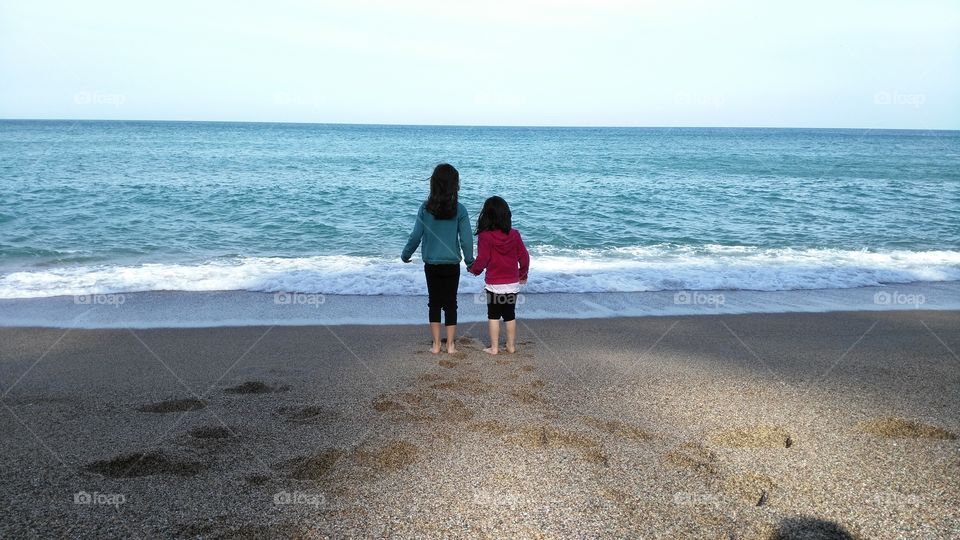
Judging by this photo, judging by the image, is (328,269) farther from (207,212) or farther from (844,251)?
(844,251)

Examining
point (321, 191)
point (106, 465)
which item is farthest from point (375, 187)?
point (106, 465)

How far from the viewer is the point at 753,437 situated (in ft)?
14.4

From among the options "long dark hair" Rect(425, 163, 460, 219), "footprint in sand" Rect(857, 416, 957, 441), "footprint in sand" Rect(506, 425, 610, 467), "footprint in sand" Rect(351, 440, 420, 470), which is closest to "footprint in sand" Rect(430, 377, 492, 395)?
"footprint in sand" Rect(506, 425, 610, 467)

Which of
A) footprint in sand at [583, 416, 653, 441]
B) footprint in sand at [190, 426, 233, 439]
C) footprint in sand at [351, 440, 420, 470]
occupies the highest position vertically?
footprint in sand at [351, 440, 420, 470]

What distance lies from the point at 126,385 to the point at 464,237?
10.7 feet

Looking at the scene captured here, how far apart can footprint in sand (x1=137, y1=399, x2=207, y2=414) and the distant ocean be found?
5.00 metres

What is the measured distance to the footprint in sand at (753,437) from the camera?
427 centimetres

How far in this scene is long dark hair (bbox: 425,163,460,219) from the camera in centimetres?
596

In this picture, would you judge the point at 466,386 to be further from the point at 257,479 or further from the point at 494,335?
the point at 257,479

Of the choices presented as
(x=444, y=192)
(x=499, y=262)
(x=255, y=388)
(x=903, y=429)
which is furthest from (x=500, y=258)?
(x=903, y=429)

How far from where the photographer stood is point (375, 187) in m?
24.4

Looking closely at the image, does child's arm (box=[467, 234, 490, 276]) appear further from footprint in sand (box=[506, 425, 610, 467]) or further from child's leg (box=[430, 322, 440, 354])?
footprint in sand (box=[506, 425, 610, 467])

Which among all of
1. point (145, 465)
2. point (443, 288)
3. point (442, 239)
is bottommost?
point (145, 465)

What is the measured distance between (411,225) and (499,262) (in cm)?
1092
